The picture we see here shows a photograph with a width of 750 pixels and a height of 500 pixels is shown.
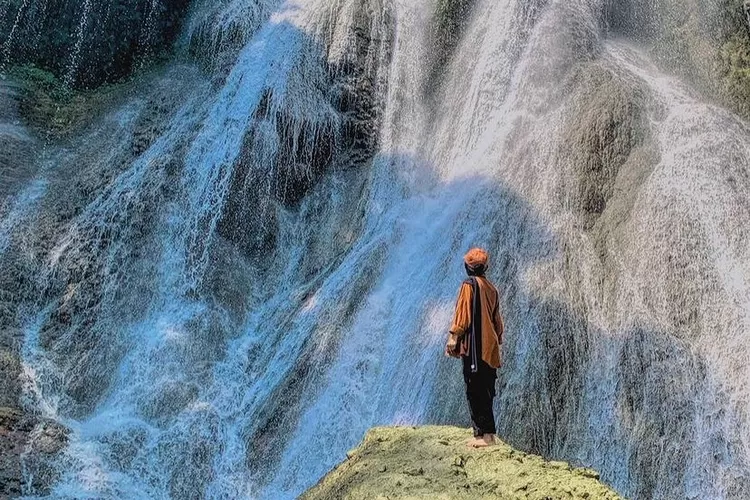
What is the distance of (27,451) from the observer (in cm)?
991

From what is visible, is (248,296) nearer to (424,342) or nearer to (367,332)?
(367,332)

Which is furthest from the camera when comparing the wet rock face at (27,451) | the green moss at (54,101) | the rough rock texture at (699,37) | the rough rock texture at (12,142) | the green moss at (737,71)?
the green moss at (54,101)

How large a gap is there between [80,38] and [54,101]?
75.3 inches

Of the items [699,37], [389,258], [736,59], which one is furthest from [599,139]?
[699,37]

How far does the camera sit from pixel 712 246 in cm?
1061

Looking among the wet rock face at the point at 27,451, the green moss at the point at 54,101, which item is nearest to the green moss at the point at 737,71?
the wet rock face at the point at 27,451

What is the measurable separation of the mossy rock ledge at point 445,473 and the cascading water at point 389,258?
3854 millimetres

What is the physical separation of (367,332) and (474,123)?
4.67m

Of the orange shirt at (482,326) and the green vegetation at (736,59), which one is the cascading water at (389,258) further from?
the orange shirt at (482,326)

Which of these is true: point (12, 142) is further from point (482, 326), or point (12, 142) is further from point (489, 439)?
point (489, 439)

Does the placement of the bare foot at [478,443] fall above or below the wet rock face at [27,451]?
above

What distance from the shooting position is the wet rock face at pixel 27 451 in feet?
31.4

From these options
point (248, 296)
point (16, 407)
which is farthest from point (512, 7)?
point (16, 407)

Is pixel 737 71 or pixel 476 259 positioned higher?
pixel 737 71
